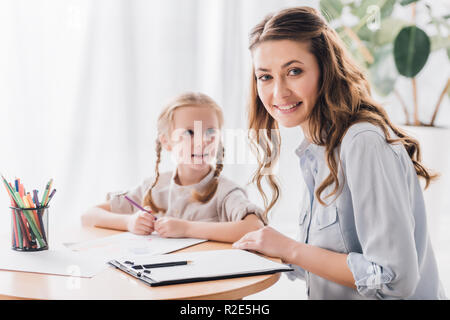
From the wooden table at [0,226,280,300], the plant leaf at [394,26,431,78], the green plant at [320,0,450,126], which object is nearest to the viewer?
the wooden table at [0,226,280,300]

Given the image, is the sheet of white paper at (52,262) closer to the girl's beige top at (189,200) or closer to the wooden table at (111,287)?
the wooden table at (111,287)

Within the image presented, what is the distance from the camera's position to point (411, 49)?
2115 millimetres

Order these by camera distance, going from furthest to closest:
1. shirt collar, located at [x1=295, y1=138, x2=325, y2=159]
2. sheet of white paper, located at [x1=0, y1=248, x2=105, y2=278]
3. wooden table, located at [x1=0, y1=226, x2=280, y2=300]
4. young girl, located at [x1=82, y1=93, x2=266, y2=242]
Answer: young girl, located at [x1=82, y1=93, x2=266, y2=242], shirt collar, located at [x1=295, y1=138, x2=325, y2=159], sheet of white paper, located at [x1=0, y1=248, x2=105, y2=278], wooden table, located at [x1=0, y1=226, x2=280, y2=300]

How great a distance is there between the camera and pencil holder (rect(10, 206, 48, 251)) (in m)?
0.94

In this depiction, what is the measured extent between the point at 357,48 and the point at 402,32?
22 cm

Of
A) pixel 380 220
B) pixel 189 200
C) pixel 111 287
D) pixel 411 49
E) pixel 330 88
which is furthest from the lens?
pixel 411 49

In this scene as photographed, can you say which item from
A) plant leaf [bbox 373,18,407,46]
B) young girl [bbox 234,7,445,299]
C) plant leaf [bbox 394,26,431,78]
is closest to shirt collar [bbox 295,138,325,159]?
young girl [bbox 234,7,445,299]

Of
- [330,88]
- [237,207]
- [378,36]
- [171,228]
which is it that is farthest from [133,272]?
[378,36]

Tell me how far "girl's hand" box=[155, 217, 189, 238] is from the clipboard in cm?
15

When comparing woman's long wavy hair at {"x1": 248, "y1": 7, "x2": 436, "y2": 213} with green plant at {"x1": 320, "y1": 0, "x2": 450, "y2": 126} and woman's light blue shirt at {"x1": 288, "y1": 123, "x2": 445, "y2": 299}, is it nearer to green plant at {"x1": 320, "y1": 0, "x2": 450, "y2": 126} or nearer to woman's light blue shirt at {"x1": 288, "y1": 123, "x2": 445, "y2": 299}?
woman's light blue shirt at {"x1": 288, "y1": 123, "x2": 445, "y2": 299}

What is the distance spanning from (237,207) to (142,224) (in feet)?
0.72

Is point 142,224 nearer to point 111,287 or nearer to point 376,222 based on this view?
point 111,287
